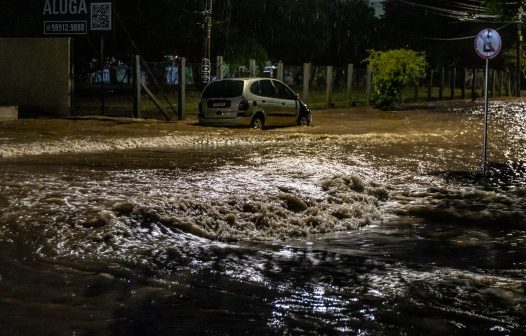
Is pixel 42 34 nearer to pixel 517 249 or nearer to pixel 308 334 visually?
pixel 517 249

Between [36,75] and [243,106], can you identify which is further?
[36,75]

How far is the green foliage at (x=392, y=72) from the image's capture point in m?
31.8

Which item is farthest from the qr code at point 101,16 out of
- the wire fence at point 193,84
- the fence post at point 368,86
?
the fence post at point 368,86

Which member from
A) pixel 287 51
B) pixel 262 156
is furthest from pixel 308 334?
pixel 287 51

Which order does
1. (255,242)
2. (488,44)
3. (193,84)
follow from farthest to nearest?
(193,84), (488,44), (255,242)

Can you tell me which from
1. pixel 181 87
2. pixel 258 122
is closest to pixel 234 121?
pixel 258 122

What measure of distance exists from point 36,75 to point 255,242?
15333 millimetres

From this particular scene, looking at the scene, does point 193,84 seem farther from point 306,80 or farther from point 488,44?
point 488,44

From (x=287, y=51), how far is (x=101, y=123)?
115 feet

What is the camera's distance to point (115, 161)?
13.8 m

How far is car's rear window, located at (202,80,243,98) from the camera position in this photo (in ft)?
65.5

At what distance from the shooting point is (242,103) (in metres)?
19.9

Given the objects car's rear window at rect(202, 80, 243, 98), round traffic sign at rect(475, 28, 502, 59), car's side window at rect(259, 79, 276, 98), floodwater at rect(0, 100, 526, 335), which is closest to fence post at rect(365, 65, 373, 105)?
car's side window at rect(259, 79, 276, 98)

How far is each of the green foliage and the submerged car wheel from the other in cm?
1267
